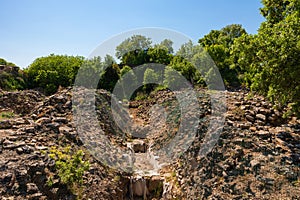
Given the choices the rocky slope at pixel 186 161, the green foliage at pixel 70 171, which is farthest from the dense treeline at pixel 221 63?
the green foliage at pixel 70 171

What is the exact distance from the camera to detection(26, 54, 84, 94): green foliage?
57.1ft

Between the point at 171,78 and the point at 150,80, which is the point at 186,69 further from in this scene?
the point at 150,80

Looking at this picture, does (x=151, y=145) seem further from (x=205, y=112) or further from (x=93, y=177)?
(x=93, y=177)

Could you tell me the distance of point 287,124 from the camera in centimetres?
704

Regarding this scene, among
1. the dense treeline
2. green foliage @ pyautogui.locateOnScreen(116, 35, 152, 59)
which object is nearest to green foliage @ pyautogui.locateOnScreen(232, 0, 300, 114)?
the dense treeline

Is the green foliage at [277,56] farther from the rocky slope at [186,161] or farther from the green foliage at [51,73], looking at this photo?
the green foliage at [51,73]

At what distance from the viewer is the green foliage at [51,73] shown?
57.1 feet

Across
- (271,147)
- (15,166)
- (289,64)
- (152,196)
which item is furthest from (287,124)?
(15,166)

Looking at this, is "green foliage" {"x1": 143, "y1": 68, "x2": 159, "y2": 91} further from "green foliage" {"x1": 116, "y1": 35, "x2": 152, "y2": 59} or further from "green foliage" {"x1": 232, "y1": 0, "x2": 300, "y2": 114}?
"green foliage" {"x1": 232, "y1": 0, "x2": 300, "y2": 114}

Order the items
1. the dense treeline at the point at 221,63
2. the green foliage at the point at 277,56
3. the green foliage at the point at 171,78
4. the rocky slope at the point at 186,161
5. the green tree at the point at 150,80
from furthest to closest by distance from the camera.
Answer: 1. the green tree at the point at 150,80
2. the green foliage at the point at 171,78
3. the dense treeline at the point at 221,63
4. the green foliage at the point at 277,56
5. the rocky slope at the point at 186,161

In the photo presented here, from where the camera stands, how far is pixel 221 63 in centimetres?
1678

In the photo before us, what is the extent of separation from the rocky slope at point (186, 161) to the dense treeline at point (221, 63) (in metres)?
0.92

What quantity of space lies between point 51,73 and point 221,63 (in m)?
12.3

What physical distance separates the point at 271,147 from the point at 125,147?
4.64 m
